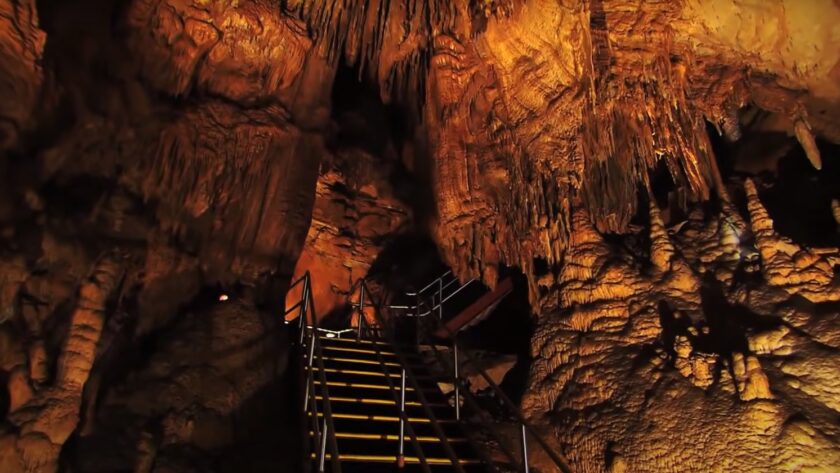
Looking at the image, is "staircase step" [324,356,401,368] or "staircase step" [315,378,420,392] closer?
"staircase step" [315,378,420,392]

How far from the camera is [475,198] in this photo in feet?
26.2

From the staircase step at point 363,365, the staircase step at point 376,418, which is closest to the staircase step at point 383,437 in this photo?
the staircase step at point 376,418

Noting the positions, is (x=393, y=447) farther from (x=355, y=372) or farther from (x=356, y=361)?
(x=356, y=361)

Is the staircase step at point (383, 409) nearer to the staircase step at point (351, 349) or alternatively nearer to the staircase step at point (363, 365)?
the staircase step at point (363, 365)

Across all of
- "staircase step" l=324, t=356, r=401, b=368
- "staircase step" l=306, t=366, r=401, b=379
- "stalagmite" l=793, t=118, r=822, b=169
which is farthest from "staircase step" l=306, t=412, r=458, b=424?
"stalagmite" l=793, t=118, r=822, b=169

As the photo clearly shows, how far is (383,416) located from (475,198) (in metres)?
3.61

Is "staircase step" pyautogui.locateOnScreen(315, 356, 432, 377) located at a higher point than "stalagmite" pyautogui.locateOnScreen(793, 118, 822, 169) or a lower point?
lower

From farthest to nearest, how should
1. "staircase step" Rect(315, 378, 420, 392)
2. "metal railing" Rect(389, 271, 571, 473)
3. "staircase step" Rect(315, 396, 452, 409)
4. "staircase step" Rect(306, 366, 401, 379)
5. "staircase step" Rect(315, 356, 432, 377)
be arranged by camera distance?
"staircase step" Rect(315, 356, 432, 377), "staircase step" Rect(306, 366, 401, 379), "staircase step" Rect(315, 378, 420, 392), "staircase step" Rect(315, 396, 452, 409), "metal railing" Rect(389, 271, 571, 473)

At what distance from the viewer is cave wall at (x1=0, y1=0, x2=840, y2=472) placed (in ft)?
14.5

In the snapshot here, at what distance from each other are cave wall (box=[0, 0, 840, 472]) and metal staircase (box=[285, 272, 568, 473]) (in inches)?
29.1

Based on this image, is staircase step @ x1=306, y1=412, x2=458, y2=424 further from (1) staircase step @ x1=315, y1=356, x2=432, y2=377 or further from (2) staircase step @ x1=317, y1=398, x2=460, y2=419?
(1) staircase step @ x1=315, y1=356, x2=432, y2=377

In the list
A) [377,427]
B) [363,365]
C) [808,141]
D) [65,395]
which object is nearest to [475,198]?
[363,365]

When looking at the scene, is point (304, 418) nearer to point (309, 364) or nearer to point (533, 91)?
point (309, 364)

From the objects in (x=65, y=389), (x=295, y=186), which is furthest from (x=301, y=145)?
(x=65, y=389)
